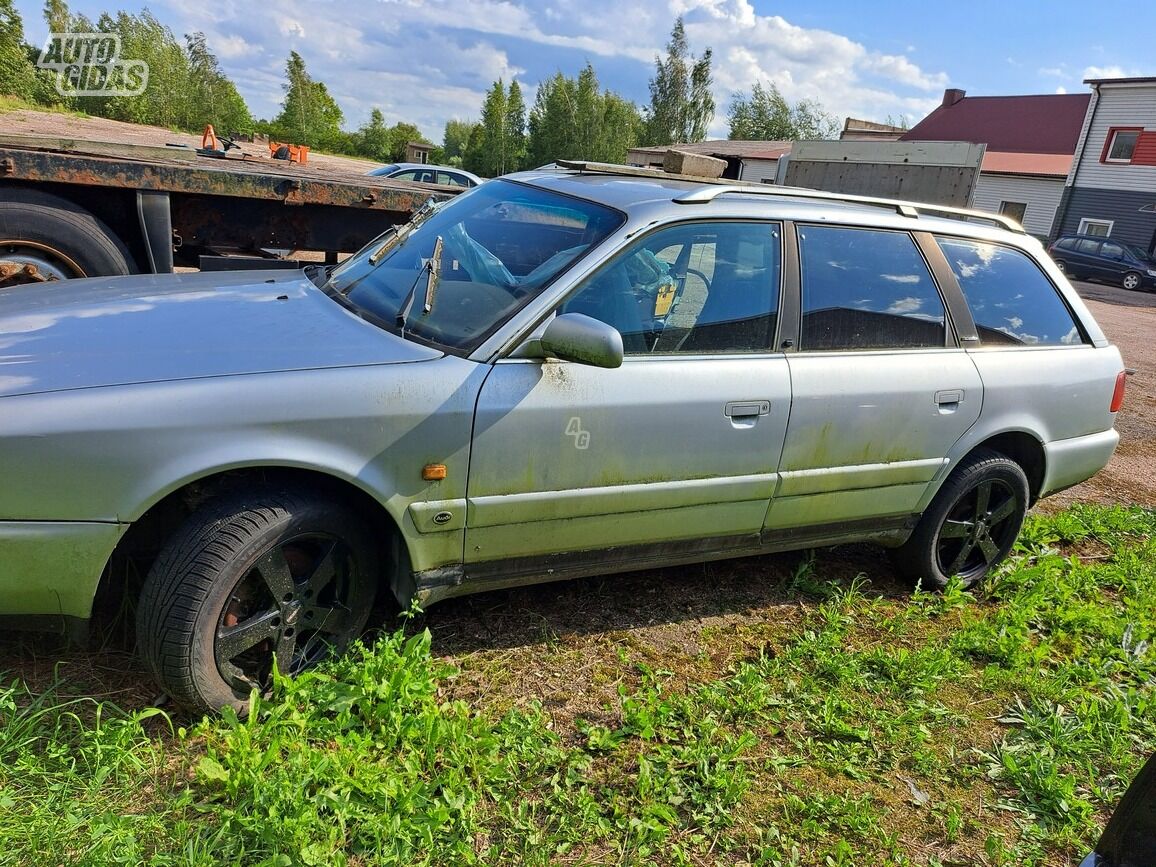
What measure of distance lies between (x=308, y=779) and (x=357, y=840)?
21 centimetres

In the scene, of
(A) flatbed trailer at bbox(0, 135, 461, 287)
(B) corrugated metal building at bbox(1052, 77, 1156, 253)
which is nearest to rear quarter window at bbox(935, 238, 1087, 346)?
(A) flatbed trailer at bbox(0, 135, 461, 287)

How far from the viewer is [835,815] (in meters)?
2.50

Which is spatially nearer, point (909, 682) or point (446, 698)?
point (446, 698)

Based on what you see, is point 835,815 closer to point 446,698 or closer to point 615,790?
point 615,790

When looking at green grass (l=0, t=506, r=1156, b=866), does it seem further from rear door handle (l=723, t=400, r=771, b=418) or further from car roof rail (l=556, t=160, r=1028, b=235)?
car roof rail (l=556, t=160, r=1028, b=235)

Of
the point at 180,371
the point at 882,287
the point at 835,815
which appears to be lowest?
the point at 835,815

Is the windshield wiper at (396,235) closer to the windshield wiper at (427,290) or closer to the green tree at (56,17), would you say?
the windshield wiper at (427,290)

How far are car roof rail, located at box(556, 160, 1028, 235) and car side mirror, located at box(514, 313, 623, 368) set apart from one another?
83 cm

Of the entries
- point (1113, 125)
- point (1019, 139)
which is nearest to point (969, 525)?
point (1113, 125)

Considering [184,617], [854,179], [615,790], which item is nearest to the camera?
[184,617]

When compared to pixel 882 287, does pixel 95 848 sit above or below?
below

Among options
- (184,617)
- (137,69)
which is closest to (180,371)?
(184,617)

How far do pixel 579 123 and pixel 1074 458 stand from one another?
6133cm

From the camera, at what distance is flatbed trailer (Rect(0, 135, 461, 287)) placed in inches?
178
